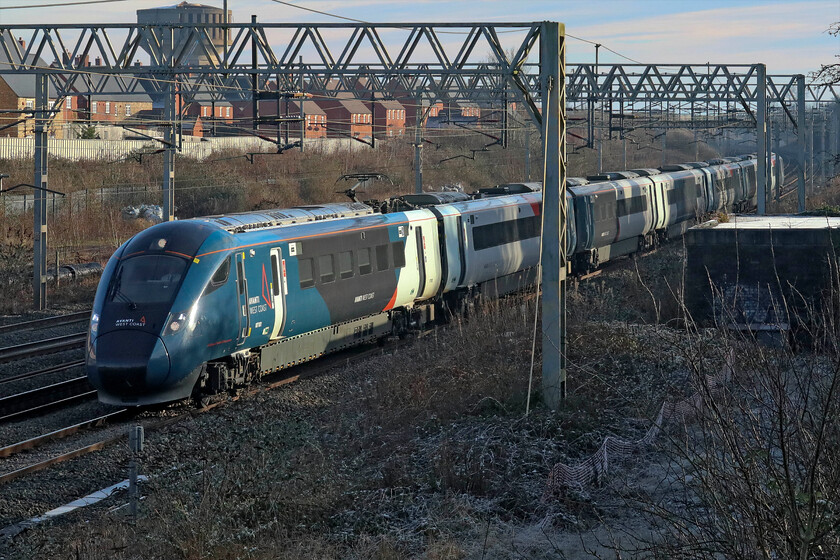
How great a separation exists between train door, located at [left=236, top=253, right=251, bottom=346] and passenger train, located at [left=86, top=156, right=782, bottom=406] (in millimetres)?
22

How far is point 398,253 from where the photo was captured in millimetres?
18125

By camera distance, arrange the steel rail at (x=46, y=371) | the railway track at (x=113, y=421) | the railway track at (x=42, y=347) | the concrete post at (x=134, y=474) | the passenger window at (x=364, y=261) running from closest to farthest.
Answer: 1. the concrete post at (x=134, y=474)
2. the railway track at (x=113, y=421)
3. the steel rail at (x=46, y=371)
4. the passenger window at (x=364, y=261)
5. the railway track at (x=42, y=347)

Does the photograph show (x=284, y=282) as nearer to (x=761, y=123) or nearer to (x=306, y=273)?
(x=306, y=273)

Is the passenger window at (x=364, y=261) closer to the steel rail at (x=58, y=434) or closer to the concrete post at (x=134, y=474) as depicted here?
the steel rail at (x=58, y=434)

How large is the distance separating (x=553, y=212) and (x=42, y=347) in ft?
34.3

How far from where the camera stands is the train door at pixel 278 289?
48.2 feet

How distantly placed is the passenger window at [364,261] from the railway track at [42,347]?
6027 millimetres

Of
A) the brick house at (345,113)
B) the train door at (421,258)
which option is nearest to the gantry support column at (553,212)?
the train door at (421,258)

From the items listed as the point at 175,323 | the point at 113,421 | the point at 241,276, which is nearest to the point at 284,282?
the point at 241,276

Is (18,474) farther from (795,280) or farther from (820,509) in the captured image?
(795,280)

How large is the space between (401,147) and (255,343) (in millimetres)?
55666

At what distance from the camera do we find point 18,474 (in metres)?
10.9

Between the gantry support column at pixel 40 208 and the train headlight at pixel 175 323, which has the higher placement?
the gantry support column at pixel 40 208

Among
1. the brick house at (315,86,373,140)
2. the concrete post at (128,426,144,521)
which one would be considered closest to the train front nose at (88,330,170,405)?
the concrete post at (128,426,144,521)
